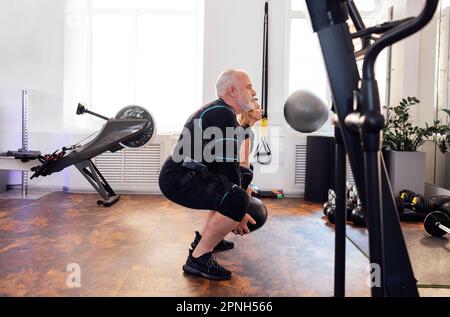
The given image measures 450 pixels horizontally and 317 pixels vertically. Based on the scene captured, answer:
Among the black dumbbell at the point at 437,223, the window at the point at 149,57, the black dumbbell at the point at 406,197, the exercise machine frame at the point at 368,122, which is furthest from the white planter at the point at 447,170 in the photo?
the exercise machine frame at the point at 368,122

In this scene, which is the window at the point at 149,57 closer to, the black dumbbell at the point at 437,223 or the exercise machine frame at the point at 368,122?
the black dumbbell at the point at 437,223

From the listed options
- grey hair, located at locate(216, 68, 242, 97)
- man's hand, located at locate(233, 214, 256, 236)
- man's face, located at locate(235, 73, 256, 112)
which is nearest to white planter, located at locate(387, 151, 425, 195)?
man's hand, located at locate(233, 214, 256, 236)

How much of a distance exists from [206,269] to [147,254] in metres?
0.58

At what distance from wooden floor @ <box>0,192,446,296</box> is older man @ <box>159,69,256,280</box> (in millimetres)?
208

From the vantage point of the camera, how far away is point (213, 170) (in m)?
2.28

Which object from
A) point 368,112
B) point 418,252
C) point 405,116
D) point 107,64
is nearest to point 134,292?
point 368,112

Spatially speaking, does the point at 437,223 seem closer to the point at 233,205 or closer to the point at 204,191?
the point at 233,205

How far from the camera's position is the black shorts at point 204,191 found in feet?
7.11

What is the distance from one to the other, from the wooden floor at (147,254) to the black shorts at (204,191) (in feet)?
1.30

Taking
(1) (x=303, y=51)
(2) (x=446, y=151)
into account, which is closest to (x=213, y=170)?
(2) (x=446, y=151)

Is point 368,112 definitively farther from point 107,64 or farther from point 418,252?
point 107,64

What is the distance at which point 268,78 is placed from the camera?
509 centimetres

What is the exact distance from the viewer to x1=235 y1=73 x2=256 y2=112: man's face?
231 centimetres

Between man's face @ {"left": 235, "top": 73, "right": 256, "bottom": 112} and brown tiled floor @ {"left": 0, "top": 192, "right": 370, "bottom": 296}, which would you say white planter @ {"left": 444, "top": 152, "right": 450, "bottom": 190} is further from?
man's face @ {"left": 235, "top": 73, "right": 256, "bottom": 112}
